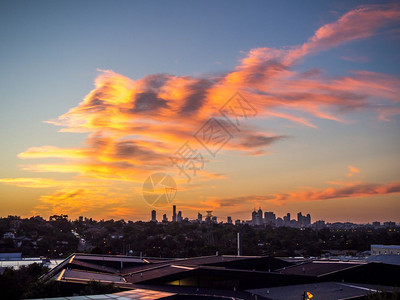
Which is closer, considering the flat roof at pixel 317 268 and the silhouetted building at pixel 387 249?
the flat roof at pixel 317 268

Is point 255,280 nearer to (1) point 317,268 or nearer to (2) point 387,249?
(1) point 317,268

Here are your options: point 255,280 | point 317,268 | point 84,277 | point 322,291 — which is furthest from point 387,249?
point 84,277

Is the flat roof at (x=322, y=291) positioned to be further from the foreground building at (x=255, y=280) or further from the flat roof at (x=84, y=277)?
the flat roof at (x=84, y=277)

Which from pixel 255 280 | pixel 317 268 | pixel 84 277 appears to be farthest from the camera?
pixel 317 268

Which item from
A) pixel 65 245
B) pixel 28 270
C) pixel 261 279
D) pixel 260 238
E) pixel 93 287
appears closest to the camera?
pixel 93 287

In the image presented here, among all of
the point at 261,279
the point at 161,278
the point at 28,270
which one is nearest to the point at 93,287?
the point at 161,278

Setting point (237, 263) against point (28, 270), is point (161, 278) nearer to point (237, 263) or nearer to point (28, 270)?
point (237, 263)

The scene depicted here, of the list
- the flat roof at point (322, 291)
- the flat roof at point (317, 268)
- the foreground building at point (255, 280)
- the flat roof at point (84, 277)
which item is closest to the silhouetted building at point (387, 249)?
the flat roof at point (317, 268)

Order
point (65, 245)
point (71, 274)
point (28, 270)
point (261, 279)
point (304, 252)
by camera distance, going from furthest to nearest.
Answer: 1. point (65, 245)
2. point (304, 252)
3. point (28, 270)
4. point (71, 274)
5. point (261, 279)

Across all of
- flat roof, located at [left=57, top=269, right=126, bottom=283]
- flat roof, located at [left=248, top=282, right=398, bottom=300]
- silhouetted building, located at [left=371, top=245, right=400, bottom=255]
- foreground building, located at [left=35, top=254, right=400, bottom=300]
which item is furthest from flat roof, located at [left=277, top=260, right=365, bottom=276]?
silhouetted building, located at [left=371, top=245, right=400, bottom=255]

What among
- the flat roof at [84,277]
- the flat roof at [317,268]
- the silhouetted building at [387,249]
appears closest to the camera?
the flat roof at [84,277]

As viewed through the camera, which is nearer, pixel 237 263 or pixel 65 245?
pixel 237 263
